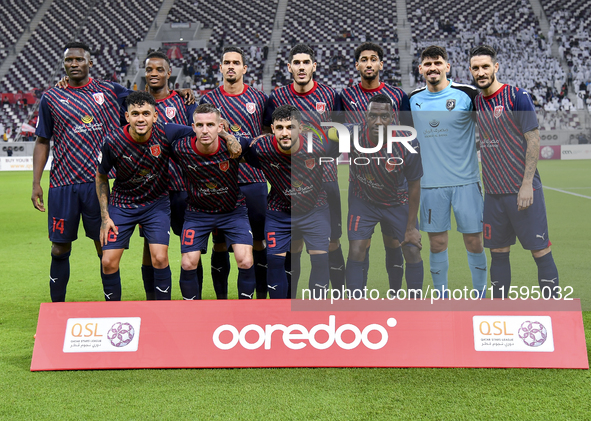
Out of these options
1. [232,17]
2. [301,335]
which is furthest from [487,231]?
[232,17]

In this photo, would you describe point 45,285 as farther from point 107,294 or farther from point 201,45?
point 201,45

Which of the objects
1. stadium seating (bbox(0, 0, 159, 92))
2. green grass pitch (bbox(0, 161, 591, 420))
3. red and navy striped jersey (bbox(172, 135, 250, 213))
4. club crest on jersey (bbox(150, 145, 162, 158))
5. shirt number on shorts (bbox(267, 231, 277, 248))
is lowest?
green grass pitch (bbox(0, 161, 591, 420))

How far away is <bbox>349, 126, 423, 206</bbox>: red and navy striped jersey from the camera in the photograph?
11.7ft

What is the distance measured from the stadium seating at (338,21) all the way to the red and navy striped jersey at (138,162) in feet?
105

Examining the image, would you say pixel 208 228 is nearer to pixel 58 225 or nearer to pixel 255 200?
pixel 255 200

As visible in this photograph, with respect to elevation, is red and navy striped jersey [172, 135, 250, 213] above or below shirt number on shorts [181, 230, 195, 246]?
above

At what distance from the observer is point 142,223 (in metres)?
4.21

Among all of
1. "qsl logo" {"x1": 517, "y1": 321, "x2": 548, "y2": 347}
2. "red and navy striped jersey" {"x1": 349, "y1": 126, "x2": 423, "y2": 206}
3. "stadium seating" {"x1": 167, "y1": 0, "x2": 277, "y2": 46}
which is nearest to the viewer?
"qsl logo" {"x1": 517, "y1": 321, "x2": 548, "y2": 347}

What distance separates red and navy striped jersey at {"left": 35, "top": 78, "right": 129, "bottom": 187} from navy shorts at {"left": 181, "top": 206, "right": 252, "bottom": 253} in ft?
3.02

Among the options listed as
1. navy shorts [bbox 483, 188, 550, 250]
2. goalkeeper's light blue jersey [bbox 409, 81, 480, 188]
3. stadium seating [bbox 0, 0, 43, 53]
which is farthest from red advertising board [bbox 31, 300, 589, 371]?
stadium seating [bbox 0, 0, 43, 53]

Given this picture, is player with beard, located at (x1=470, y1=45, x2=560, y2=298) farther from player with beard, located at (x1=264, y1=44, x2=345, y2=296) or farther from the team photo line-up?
player with beard, located at (x1=264, y1=44, x2=345, y2=296)

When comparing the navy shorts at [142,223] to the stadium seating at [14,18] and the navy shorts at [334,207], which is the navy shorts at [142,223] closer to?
the navy shorts at [334,207]

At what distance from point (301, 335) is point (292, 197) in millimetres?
986

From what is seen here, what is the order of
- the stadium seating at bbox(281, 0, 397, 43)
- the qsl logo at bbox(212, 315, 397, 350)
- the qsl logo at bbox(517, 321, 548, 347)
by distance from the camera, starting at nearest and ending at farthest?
the qsl logo at bbox(517, 321, 548, 347) < the qsl logo at bbox(212, 315, 397, 350) < the stadium seating at bbox(281, 0, 397, 43)
